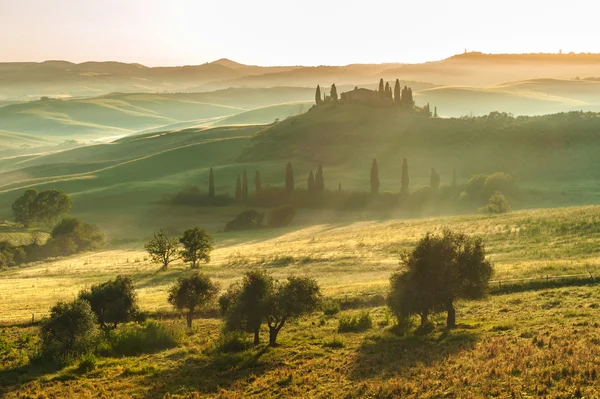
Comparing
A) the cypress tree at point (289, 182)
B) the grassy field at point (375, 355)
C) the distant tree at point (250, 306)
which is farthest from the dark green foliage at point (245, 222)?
the distant tree at point (250, 306)

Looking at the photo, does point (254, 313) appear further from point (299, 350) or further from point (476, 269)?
point (476, 269)

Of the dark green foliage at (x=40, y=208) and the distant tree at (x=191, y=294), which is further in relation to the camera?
the dark green foliage at (x=40, y=208)

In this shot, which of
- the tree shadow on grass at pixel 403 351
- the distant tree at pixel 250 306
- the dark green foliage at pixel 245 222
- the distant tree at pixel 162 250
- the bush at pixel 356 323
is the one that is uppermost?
the distant tree at pixel 250 306

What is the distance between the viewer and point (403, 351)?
3831 cm

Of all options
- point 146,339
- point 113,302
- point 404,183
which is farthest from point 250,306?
point 404,183

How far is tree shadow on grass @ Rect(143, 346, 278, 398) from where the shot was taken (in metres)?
35.4

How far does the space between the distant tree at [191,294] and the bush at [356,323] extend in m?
12.3

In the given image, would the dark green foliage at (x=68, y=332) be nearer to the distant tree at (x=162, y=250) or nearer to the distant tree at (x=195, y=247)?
the distant tree at (x=195, y=247)

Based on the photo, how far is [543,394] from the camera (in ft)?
94.7

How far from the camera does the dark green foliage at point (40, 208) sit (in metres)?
131

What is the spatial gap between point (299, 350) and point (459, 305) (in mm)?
15185

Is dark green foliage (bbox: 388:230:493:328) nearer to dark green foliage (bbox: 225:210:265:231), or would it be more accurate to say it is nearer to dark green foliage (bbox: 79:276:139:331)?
dark green foliage (bbox: 79:276:139:331)

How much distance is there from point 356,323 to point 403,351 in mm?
7071

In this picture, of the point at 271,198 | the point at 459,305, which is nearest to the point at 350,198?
the point at 271,198
